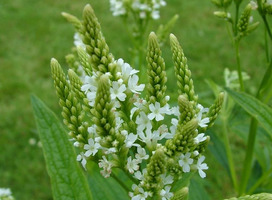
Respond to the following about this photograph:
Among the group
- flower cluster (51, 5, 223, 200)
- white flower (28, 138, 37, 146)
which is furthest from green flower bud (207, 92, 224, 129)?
white flower (28, 138, 37, 146)

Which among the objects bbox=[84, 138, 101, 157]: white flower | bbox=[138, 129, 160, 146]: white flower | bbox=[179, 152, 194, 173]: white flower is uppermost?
bbox=[84, 138, 101, 157]: white flower

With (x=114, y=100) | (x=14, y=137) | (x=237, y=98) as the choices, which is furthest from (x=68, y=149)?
(x=14, y=137)

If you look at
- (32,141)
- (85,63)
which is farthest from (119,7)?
(32,141)

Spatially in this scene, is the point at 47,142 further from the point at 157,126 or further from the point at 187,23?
the point at 187,23

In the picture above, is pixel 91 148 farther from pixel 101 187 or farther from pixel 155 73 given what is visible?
pixel 101 187

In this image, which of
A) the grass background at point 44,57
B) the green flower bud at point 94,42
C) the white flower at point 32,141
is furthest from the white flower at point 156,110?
the white flower at point 32,141

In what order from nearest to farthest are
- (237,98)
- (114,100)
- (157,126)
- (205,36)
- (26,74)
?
1. (114,100)
2. (157,126)
3. (237,98)
4. (26,74)
5. (205,36)

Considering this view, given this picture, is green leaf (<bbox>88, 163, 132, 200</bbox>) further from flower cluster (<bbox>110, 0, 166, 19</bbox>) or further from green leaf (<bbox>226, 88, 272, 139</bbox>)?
flower cluster (<bbox>110, 0, 166, 19</bbox>)
